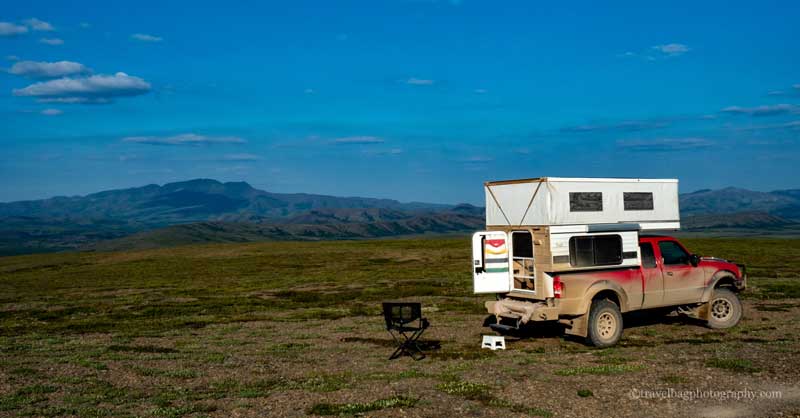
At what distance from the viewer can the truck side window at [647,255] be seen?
17984 mm

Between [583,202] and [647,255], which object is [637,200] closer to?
[647,255]

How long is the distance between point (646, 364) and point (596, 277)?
10.4 feet

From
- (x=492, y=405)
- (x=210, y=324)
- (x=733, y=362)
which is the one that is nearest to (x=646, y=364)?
(x=733, y=362)

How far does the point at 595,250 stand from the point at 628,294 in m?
1.77

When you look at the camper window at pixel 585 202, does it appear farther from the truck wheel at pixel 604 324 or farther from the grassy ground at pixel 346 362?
the grassy ground at pixel 346 362

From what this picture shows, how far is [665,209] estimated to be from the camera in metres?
18.8

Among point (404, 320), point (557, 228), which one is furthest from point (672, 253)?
point (404, 320)

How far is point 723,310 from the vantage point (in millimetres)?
19359

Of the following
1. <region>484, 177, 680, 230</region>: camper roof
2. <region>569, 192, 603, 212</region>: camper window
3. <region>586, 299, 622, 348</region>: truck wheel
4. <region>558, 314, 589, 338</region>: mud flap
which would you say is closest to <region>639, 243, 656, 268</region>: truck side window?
<region>484, 177, 680, 230</region>: camper roof

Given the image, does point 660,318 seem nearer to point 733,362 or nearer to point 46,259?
Answer: point 733,362

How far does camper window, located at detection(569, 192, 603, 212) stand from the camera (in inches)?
663

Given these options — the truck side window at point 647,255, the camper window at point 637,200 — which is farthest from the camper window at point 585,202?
the truck side window at point 647,255

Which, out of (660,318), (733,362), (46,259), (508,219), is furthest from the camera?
(46,259)

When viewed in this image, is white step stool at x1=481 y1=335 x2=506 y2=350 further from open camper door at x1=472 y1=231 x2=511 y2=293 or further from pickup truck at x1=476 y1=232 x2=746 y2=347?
open camper door at x1=472 y1=231 x2=511 y2=293
